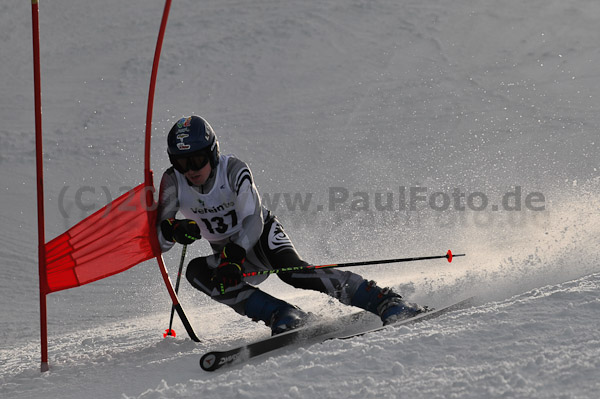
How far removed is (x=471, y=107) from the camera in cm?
1120

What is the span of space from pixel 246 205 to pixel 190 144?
1.60ft

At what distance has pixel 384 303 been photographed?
4.02m

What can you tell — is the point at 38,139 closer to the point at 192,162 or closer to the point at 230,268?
the point at 192,162

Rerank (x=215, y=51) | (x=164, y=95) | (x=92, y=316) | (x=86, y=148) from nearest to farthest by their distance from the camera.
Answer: (x=92, y=316), (x=86, y=148), (x=164, y=95), (x=215, y=51)

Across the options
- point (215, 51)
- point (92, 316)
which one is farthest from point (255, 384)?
point (215, 51)

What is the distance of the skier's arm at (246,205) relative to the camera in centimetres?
410

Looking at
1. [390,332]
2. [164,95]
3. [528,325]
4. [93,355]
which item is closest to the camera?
[528,325]

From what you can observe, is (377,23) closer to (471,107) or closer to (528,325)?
(471,107)

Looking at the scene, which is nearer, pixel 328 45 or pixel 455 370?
pixel 455 370

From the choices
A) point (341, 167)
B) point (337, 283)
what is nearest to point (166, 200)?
point (337, 283)

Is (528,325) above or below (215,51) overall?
below

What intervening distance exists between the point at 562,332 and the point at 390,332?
2.55 ft

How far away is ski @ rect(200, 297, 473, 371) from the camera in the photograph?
11.2 ft

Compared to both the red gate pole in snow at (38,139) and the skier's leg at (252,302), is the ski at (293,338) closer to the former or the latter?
→ the skier's leg at (252,302)
